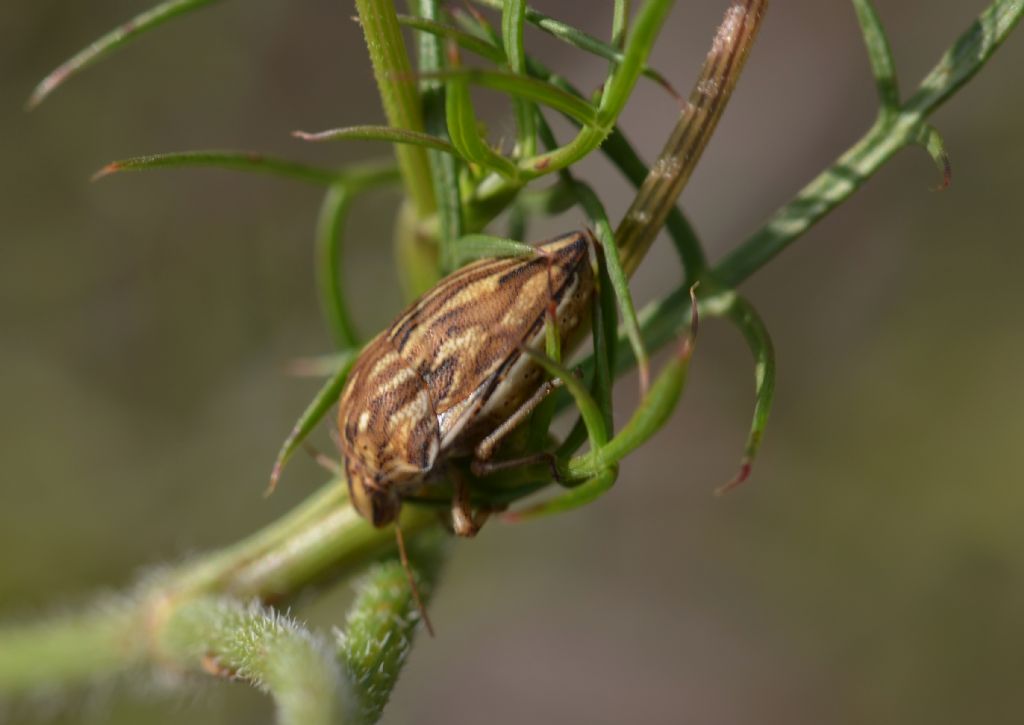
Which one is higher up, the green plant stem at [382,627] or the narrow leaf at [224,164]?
the narrow leaf at [224,164]

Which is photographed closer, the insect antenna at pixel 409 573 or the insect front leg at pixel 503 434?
the insect front leg at pixel 503 434

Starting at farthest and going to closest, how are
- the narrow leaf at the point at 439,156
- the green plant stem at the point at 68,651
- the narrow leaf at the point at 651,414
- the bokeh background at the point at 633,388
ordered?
the bokeh background at the point at 633,388, the green plant stem at the point at 68,651, the narrow leaf at the point at 439,156, the narrow leaf at the point at 651,414

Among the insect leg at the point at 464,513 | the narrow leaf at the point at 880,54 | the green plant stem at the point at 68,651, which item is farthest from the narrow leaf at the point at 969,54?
the green plant stem at the point at 68,651

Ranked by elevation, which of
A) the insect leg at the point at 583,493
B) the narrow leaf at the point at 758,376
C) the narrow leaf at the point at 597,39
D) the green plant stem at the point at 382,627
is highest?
the narrow leaf at the point at 597,39

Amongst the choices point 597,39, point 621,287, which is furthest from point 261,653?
point 597,39

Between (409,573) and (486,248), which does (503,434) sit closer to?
(486,248)

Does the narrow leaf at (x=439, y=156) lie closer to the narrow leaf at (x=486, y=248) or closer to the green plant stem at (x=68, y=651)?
the narrow leaf at (x=486, y=248)

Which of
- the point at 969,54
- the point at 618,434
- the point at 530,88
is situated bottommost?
the point at 618,434
